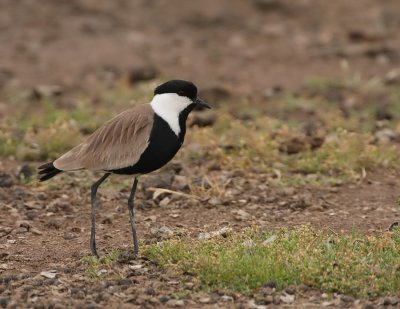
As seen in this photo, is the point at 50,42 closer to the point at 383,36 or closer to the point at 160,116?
the point at 383,36

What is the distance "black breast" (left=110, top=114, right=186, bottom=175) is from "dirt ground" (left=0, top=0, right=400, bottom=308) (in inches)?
27.6

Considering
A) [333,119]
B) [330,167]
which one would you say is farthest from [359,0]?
[330,167]

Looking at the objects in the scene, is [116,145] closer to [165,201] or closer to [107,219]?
[107,219]

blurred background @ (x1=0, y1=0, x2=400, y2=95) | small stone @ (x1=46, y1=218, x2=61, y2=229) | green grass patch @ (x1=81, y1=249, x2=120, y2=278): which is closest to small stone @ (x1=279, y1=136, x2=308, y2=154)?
blurred background @ (x1=0, y1=0, x2=400, y2=95)

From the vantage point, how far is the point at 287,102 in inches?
487

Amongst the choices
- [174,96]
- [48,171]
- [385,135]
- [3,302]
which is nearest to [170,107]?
[174,96]

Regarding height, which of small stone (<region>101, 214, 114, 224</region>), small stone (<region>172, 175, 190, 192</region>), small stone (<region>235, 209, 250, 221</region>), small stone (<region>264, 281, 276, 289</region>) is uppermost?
small stone (<region>264, 281, 276, 289</region>)

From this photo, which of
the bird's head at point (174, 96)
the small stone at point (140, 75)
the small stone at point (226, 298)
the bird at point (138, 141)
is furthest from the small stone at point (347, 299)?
the small stone at point (140, 75)

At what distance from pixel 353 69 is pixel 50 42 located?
5.06 meters

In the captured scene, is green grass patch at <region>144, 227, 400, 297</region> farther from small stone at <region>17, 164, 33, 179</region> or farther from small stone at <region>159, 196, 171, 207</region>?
small stone at <region>17, 164, 33, 179</region>

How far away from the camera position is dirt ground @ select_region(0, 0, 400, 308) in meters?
6.52

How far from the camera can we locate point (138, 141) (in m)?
7.01

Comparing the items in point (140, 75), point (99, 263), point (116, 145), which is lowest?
point (140, 75)

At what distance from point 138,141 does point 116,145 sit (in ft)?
0.67
